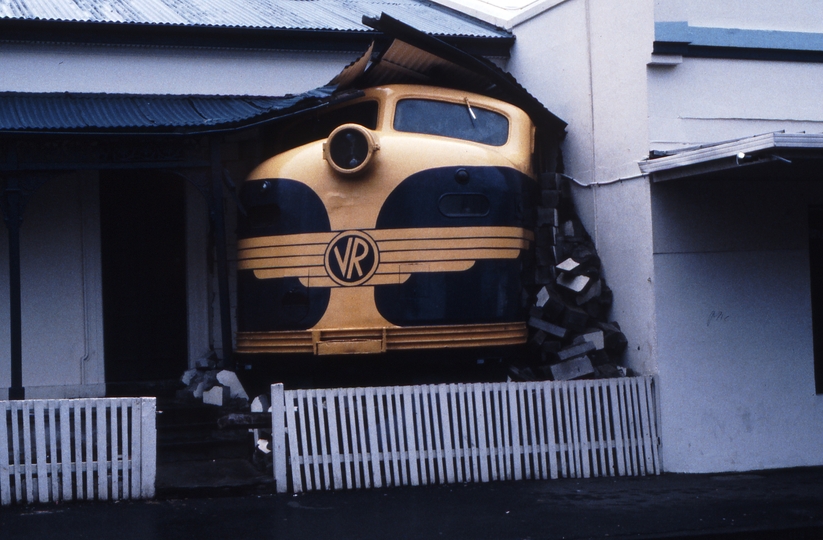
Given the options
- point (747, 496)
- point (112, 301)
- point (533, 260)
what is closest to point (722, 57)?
point (533, 260)

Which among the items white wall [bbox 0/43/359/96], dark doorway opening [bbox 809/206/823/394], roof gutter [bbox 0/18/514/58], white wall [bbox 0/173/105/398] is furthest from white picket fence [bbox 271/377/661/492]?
white wall [bbox 0/43/359/96]

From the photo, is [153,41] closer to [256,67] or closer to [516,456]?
[256,67]

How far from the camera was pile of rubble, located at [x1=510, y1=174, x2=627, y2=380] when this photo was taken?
916 centimetres

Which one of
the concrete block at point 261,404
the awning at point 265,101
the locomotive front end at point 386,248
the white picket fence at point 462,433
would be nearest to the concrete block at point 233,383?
the concrete block at point 261,404

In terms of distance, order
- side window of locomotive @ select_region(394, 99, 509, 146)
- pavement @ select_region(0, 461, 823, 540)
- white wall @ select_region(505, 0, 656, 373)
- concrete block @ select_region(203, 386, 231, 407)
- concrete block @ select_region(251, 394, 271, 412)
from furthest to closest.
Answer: concrete block @ select_region(203, 386, 231, 407)
side window of locomotive @ select_region(394, 99, 509, 146)
white wall @ select_region(505, 0, 656, 373)
concrete block @ select_region(251, 394, 271, 412)
pavement @ select_region(0, 461, 823, 540)

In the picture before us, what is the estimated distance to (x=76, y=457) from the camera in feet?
24.1

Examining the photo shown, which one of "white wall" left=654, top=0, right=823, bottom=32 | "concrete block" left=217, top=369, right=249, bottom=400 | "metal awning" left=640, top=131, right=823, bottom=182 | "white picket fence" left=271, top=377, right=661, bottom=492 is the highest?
"white wall" left=654, top=0, right=823, bottom=32

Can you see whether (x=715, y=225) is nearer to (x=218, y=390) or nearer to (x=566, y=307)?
(x=566, y=307)

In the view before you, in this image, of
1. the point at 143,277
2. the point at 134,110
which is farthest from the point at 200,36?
the point at 143,277

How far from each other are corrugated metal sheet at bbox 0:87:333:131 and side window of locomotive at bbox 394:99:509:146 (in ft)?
3.25

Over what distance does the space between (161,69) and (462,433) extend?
5.97 metres

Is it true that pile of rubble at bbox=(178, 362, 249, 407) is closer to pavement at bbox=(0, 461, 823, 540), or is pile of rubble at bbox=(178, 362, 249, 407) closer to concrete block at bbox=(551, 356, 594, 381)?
pavement at bbox=(0, 461, 823, 540)

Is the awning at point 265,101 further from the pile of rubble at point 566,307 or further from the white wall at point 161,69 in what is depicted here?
the pile of rubble at point 566,307

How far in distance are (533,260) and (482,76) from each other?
212 cm
